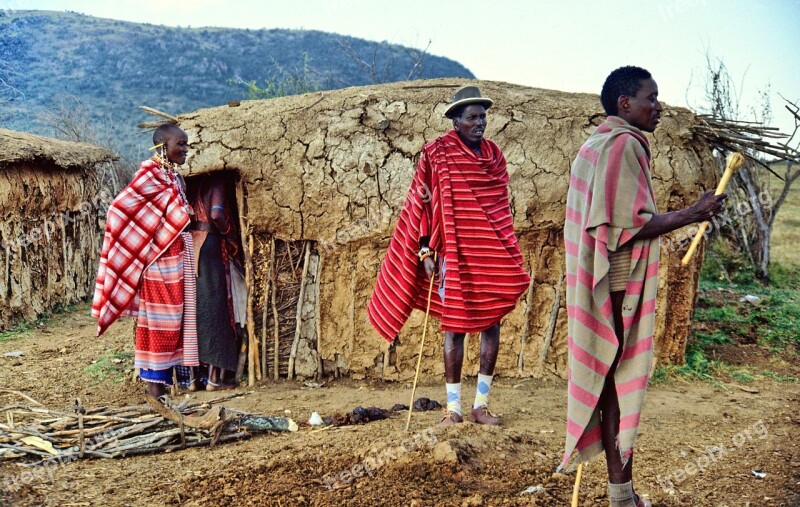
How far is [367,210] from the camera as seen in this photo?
568 centimetres

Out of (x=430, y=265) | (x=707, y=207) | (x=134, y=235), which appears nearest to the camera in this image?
(x=707, y=207)

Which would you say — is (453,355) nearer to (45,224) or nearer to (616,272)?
(616,272)

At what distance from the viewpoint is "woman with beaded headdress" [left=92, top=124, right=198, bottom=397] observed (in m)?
5.04

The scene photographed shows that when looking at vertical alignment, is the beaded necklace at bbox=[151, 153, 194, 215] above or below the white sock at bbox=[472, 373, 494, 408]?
above

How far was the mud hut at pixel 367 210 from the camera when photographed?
563 centimetres

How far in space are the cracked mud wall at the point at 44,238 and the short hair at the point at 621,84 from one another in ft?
24.9

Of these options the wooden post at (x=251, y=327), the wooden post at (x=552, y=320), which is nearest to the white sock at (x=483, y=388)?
the wooden post at (x=552, y=320)

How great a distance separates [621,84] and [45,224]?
8254mm

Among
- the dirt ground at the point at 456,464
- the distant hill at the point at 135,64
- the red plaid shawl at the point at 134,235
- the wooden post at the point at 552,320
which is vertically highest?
the distant hill at the point at 135,64

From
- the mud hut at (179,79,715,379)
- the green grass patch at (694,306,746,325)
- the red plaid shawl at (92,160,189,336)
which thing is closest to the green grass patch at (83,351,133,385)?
the red plaid shawl at (92,160,189,336)

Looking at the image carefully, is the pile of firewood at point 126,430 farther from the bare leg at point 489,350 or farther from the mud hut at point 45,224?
the mud hut at point 45,224

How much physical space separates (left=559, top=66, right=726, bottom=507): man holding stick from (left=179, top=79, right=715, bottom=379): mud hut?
2703mm

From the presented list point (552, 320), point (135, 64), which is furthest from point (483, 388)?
point (135, 64)

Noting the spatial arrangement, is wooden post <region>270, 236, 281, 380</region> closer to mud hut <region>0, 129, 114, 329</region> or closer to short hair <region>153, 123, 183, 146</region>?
short hair <region>153, 123, 183, 146</region>
